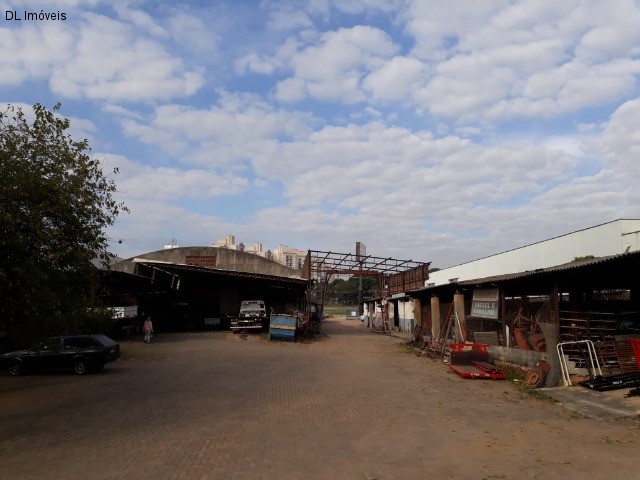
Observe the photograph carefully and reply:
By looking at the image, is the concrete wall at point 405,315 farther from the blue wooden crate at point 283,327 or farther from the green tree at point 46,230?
the green tree at point 46,230

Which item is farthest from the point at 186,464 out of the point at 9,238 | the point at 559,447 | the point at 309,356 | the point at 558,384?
the point at 309,356

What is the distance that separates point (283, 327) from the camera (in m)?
33.2

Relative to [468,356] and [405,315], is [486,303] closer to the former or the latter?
[468,356]

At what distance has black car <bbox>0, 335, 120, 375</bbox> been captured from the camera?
17984 millimetres

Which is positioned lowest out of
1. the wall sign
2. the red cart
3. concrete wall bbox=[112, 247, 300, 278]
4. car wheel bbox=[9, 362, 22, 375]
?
car wheel bbox=[9, 362, 22, 375]

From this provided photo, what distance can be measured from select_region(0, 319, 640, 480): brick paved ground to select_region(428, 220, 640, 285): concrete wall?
38.3 ft

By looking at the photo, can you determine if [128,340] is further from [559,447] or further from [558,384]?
[559,447]

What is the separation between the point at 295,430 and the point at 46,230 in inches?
254

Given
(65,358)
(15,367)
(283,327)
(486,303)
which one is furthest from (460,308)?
(15,367)

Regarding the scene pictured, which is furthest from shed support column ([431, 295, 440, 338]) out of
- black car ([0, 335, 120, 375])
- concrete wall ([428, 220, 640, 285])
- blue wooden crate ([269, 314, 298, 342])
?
black car ([0, 335, 120, 375])

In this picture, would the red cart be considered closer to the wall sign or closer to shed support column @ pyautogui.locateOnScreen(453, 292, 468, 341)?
the wall sign

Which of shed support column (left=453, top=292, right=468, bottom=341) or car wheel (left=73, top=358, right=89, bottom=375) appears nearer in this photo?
car wheel (left=73, top=358, right=89, bottom=375)

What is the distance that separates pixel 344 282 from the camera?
170375 millimetres

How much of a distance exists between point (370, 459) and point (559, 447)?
10.4 ft
